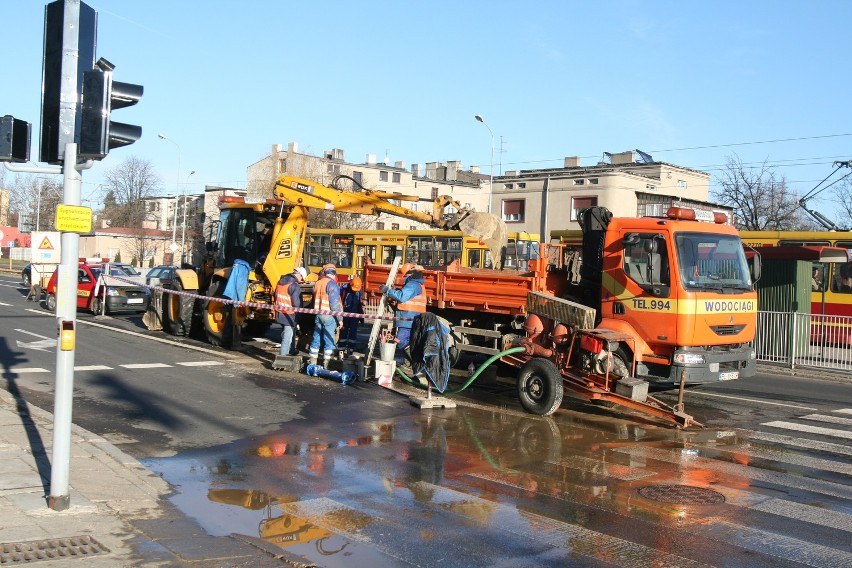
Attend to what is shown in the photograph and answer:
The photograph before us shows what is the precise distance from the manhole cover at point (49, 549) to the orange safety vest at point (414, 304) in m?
8.29

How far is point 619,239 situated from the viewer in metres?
12.2

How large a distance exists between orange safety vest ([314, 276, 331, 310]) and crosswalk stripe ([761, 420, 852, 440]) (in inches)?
281

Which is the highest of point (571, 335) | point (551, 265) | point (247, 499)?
point (551, 265)

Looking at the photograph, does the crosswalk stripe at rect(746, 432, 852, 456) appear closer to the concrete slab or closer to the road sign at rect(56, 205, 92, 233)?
the concrete slab

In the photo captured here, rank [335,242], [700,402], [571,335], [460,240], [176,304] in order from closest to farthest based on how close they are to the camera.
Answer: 1. [571,335]
2. [700,402]
3. [176,304]
4. [460,240]
5. [335,242]

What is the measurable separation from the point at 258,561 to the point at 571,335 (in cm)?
701

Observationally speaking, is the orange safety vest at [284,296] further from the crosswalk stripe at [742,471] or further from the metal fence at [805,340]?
the metal fence at [805,340]

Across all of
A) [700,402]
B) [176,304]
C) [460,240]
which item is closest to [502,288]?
[700,402]

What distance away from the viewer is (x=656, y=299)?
11609mm

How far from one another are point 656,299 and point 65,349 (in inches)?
Answer: 312

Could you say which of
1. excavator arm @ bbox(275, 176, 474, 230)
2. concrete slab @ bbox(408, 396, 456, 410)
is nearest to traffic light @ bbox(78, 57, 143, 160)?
concrete slab @ bbox(408, 396, 456, 410)

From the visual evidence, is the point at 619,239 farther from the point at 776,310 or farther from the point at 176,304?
the point at 176,304

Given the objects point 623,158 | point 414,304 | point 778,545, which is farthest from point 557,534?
point 623,158

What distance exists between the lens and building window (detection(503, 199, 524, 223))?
61069mm
